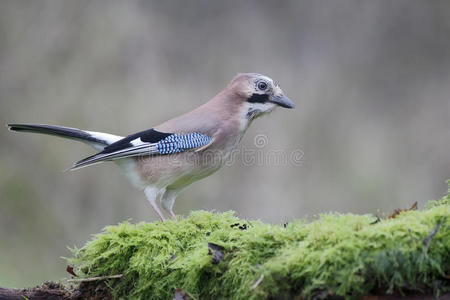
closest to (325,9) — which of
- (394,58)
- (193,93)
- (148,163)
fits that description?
(394,58)

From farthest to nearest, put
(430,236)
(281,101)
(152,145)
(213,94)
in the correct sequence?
(213,94) → (281,101) → (152,145) → (430,236)

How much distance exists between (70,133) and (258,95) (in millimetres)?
2152

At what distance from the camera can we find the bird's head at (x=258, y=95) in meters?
5.67

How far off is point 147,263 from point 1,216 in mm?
6796

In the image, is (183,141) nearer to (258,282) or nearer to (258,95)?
(258,95)

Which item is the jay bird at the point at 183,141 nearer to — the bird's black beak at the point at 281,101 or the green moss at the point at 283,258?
the bird's black beak at the point at 281,101

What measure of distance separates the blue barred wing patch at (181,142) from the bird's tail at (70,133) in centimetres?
67

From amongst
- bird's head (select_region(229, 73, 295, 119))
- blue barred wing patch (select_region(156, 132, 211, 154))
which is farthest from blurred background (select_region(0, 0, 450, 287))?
blue barred wing patch (select_region(156, 132, 211, 154))

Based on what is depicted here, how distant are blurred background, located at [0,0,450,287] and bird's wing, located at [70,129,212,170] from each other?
3.61 meters

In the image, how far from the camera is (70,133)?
544 centimetres

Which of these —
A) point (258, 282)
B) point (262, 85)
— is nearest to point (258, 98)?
point (262, 85)

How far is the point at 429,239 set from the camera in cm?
264

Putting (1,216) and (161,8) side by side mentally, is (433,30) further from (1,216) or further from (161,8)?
(1,216)

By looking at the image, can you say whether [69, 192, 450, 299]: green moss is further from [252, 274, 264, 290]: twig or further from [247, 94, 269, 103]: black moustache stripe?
[247, 94, 269, 103]: black moustache stripe
